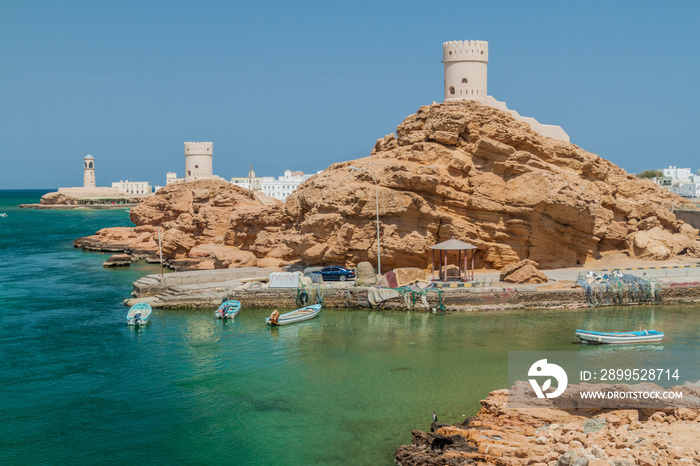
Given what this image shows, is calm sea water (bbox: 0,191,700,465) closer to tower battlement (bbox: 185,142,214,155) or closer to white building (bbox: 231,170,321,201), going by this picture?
tower battlement (bbox: 185,142,214,155)

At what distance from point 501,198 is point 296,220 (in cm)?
1404

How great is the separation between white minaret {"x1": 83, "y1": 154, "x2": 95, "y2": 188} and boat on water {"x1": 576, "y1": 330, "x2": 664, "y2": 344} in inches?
7274

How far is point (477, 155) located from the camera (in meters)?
38.2

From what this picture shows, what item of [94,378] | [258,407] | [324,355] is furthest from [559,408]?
[94,378]

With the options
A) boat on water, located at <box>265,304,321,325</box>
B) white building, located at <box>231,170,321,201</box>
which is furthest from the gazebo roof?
white building, located at <box>231,170,321,201</box>

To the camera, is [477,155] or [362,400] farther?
[477,155]

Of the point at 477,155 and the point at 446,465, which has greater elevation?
the point at 477,155

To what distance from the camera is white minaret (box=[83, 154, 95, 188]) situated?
611ft

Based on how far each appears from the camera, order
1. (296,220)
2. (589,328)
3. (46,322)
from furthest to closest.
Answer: (296,220) → (46,322) → (589,328)

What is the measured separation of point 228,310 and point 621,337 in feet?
61.0

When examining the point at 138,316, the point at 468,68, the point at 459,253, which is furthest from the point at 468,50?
the point at 138,316

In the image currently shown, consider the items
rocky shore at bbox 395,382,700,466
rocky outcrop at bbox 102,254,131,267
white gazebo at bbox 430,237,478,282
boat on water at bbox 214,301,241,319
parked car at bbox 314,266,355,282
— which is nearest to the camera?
rocky shore at bbox 395,382,700,466

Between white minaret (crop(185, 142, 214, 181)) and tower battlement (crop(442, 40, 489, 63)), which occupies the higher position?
tower battlement (crop(442, 40, 489, 63))

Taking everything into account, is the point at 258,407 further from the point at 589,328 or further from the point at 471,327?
the point at 589,328
